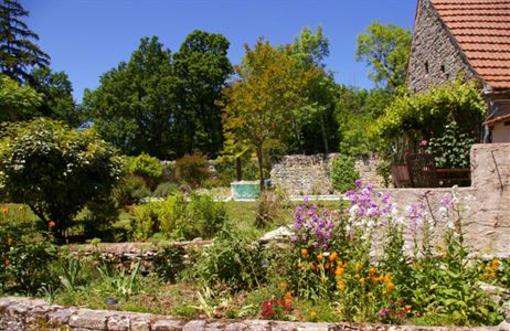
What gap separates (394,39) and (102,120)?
76.2ft

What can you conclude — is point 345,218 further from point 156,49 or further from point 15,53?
point 156,49

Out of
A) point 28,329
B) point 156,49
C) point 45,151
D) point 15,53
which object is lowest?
point 28,329

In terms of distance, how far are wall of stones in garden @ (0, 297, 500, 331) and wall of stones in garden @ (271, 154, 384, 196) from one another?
653 inches

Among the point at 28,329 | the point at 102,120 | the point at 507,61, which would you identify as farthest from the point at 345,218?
the point at 102,120

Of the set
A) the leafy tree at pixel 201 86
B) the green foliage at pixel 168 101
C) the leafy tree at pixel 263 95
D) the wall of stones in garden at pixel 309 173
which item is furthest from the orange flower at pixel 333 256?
the green foliage at pixel 168 101

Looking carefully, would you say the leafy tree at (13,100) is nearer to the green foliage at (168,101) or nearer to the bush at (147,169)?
the bush at (147,169)

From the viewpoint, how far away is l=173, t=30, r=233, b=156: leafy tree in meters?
34.4

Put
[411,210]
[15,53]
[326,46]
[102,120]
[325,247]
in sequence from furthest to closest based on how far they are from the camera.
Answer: [102,120]
[326,46]
[15,53]
[325,247]
[411,210]

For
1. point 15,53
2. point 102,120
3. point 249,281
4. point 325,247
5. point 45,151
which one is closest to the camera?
point 325,247

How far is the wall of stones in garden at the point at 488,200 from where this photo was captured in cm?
575

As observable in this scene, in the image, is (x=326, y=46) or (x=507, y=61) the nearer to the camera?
(x=507, y=61)

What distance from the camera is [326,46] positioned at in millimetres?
32062

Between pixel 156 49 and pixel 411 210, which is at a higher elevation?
pixel 156 49

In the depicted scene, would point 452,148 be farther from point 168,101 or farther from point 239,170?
point 168,101
